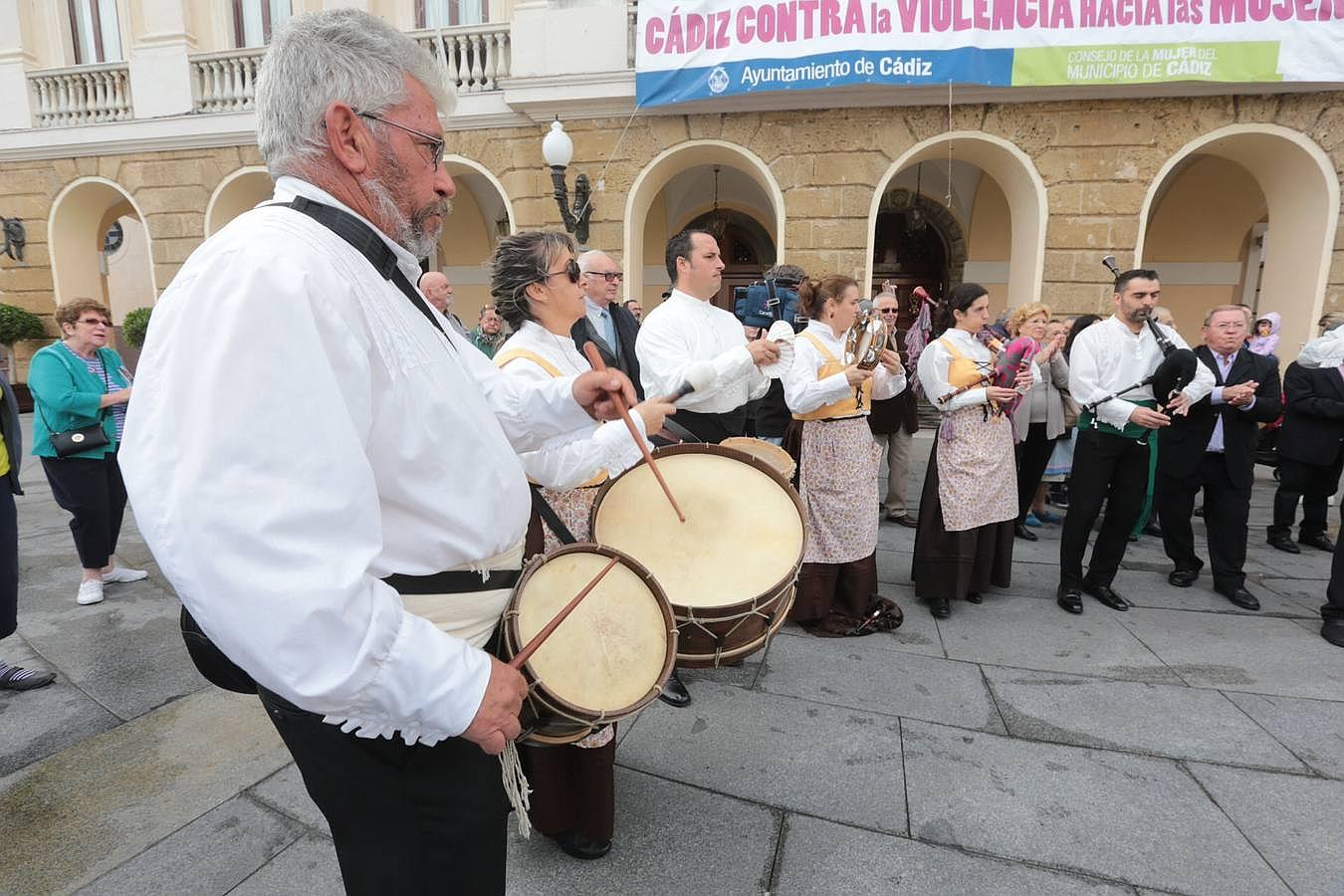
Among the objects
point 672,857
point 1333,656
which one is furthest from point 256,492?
point 1333,656

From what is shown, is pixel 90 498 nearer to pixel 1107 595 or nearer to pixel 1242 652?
pixel 1107 595

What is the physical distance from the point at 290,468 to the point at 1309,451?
6.58m

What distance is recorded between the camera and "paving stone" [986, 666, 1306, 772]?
266 cm

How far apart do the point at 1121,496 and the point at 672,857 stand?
11.3 ft

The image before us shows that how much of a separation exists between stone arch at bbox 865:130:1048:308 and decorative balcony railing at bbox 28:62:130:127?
1144 centimetres

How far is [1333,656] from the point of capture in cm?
350

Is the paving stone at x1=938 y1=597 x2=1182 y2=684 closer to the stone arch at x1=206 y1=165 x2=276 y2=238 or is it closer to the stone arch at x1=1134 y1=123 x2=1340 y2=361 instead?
the stone arch at x1=1134 y1=123 x2=1340 y2=361

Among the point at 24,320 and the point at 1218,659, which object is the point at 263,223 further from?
the point at 24,320

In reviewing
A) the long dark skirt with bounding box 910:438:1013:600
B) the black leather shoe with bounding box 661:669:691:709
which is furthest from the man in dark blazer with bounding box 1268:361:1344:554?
the black leather shoe with bounding box 661:669:691:709

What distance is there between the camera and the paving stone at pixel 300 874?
195 cm

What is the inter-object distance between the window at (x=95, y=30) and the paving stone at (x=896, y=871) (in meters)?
14.9

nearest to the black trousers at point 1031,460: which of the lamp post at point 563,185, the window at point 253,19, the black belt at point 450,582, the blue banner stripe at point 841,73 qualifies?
the blue banner stripe at point 841,73

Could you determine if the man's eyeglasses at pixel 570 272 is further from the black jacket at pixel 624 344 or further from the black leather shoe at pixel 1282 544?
the black leather shoe at pixel 1282 544

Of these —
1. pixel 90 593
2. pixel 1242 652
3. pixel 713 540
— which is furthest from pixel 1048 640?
pixel 90 593
